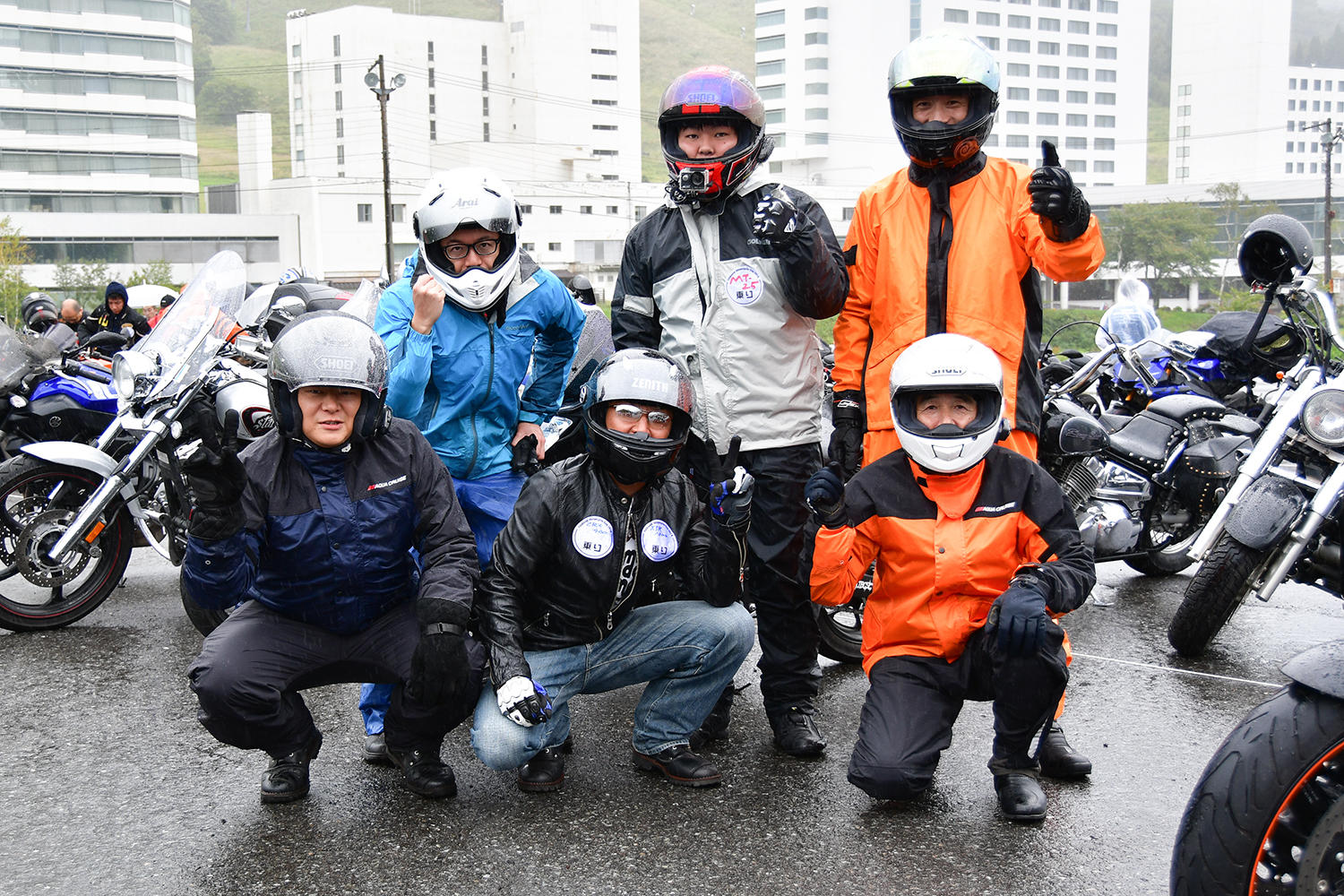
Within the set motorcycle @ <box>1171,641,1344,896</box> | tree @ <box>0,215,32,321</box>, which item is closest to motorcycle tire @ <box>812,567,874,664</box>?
motorcycle @ <box>1171,641,1344,896</box>

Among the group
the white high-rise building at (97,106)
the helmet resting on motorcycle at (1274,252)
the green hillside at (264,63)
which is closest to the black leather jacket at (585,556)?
the helmet resting on motorcycle at (1274,252)

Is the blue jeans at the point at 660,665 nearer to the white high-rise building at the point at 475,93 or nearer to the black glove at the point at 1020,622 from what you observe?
the black glove at the point at 1020,622

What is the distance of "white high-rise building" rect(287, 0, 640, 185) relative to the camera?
86375 millimetres

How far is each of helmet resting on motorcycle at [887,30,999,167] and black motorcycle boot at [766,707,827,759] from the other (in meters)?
1.84

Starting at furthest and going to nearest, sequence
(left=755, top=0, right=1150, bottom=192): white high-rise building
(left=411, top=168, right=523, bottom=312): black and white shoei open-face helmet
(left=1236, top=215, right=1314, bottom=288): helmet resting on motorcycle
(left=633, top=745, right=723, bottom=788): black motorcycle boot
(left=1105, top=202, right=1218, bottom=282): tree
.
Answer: (left=755, top=0, right=1150, bottom=192): white high-rise building → (left=1105, top=202, right=1218, bottom=282): tree → (left=1236, top=215, right=1314, bottom=288): helmet resting on motorcycle → (left=411, top=168, right=523, bottom=312): black and white shoei open-face helmet → (left=633, top=745, right=723, bottom=788): black motorcycle boot

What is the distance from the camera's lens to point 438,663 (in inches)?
132

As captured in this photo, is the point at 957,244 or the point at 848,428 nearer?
the point at 957,244

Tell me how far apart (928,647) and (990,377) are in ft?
2.67

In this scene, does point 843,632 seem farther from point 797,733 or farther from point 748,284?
point 748,284

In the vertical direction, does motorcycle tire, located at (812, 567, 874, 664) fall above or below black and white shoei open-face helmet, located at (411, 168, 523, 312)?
below

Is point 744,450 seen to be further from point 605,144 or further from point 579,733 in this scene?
point 605,144

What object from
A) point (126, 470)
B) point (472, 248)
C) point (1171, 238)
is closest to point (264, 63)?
point (1171, 238)

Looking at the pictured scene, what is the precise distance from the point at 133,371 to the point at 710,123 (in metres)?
2.80

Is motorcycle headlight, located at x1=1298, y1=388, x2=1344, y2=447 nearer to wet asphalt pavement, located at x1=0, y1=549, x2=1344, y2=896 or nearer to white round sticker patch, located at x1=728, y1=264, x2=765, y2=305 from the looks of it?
wet asphalt pavement, located at x1=0, y1=549, x2=1344, y2=896
